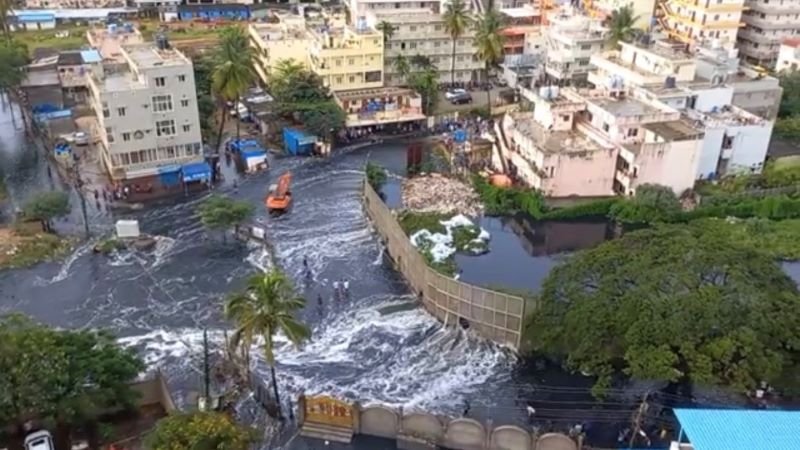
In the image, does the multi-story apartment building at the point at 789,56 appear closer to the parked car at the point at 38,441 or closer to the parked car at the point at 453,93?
the parked car at the point at 453,93

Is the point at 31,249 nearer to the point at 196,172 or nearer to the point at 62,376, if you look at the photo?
the point at 196,172

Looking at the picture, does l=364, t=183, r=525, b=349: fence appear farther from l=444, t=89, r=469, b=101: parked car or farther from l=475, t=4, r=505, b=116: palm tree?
l=444, t=89, r=469, b=101: parked car

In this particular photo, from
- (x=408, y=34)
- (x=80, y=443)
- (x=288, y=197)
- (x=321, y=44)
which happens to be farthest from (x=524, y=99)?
(x=80, y=443)

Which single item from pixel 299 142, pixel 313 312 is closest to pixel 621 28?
pixel 299 142

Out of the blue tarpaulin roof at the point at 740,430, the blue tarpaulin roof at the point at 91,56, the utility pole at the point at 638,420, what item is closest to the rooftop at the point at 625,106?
the utility pole at the point at 638,420

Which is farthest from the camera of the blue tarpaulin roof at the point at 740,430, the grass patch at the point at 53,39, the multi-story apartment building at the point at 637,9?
the grass patch at the point at 53,39

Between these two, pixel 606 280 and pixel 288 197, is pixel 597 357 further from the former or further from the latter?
pixel 288 197
